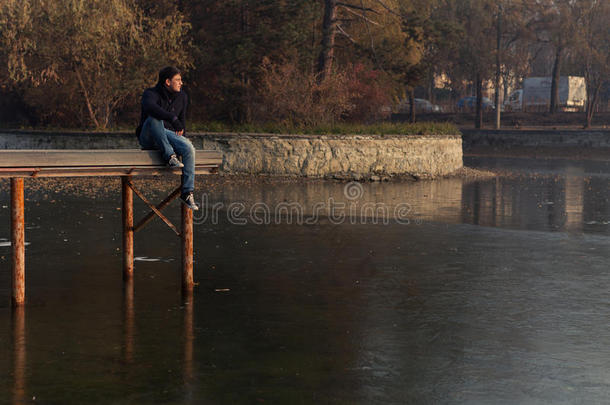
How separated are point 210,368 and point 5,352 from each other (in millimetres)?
1817

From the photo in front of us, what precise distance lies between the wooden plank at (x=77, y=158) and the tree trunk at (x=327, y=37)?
26321mm

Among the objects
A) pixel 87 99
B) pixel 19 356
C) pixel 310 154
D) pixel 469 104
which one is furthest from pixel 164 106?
pixel 469 104

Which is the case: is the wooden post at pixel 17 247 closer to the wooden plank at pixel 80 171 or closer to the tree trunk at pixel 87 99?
the wooden plank at pixel 80 171

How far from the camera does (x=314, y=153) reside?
92.1 ft

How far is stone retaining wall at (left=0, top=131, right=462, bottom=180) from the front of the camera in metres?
27.9

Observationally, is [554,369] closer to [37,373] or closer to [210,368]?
[210,368]

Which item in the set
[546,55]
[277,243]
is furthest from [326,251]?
[546,55]

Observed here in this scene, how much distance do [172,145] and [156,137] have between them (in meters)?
0.22

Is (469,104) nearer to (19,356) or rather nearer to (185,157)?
(185,157)

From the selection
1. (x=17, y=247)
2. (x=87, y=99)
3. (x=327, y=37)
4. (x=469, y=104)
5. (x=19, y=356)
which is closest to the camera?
(x=19, y=356)

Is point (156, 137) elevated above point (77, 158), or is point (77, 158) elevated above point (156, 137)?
point (156, 137)

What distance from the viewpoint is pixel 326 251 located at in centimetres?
1311

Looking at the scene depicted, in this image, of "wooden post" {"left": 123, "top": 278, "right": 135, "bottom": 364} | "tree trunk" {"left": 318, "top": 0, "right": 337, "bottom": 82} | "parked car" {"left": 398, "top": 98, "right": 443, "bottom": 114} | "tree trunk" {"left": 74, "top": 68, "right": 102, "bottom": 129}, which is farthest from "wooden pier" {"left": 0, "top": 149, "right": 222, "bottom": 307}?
"parked car" {"left": 398, "top": 98, "right": 443, "bottom": 114}

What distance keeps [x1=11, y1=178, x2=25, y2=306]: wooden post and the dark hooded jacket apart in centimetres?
150
